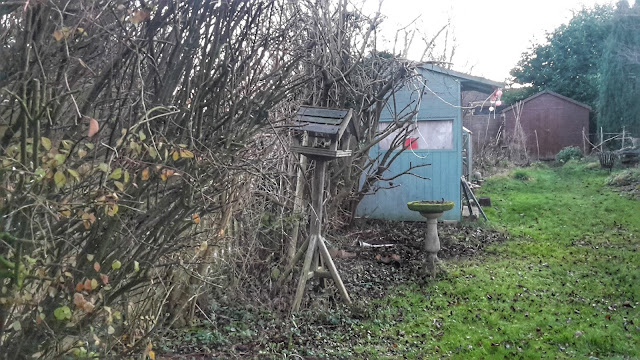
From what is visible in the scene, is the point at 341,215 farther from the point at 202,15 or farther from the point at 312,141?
the point at 202,15

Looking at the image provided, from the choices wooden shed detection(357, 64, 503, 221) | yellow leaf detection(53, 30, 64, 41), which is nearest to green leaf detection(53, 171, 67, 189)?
yellow leaf detection(53, 30, 64, 41)

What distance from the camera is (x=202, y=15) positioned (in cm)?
340

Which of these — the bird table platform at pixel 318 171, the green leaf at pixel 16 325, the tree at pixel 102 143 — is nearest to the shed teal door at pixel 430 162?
the bird table platform at pixel 318 171

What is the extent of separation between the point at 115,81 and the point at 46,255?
1.08 metres

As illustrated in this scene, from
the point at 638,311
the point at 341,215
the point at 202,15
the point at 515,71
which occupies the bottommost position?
the point at 638,311

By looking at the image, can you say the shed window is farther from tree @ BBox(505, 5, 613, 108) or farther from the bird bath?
tree @ BBox(505, 5, 613, 108)

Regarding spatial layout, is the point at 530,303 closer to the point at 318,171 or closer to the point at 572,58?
the point at 318,171

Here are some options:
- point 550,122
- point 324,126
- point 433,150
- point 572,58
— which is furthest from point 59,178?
point 572,58

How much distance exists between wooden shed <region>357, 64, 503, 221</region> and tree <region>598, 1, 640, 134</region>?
15.2 meters

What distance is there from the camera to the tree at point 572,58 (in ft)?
103

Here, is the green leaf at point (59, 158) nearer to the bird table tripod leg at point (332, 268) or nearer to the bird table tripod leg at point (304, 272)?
the bird table tripod leg at point (304, 272)

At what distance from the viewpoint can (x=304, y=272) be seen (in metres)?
6.41

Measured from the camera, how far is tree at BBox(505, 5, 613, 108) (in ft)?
103

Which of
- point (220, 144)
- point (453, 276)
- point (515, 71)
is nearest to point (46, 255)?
point (220, 144)
